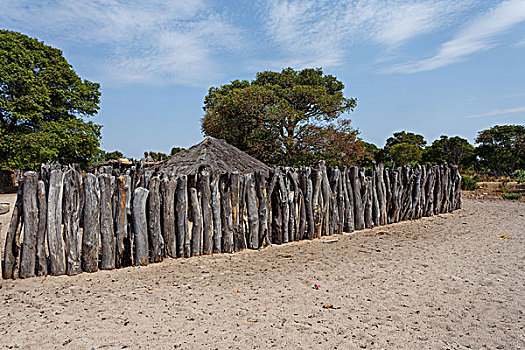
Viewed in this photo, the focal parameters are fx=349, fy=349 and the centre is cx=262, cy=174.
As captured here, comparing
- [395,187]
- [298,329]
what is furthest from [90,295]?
[395,187]

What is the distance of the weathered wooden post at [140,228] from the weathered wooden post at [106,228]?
0.31 meters

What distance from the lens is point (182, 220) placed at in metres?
5.46

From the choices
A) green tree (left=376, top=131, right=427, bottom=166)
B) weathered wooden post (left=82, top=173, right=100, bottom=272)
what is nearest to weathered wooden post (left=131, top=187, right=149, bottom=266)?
weathered wooden post (left=82, top=173, right=100, bottom=272)

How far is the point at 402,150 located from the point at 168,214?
28692 millimetres

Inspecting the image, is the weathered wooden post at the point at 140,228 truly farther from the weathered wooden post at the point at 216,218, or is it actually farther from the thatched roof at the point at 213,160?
the thatched roof at the point at 213,160

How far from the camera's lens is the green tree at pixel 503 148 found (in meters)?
24.4

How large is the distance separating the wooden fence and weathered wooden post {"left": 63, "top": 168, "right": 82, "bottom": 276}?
0.04ft

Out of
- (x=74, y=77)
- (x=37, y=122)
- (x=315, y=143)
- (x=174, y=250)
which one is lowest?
(x=174, y=250)

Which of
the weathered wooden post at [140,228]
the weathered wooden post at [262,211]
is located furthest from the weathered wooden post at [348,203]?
the weathered wooden post at [140,228]

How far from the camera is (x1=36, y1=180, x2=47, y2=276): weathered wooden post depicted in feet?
15.1

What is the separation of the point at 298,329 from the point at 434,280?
2307 millimetres

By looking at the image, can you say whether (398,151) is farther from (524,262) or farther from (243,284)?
(243,284)

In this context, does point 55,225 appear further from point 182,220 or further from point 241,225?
point 241,225

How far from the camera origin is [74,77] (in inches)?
769
